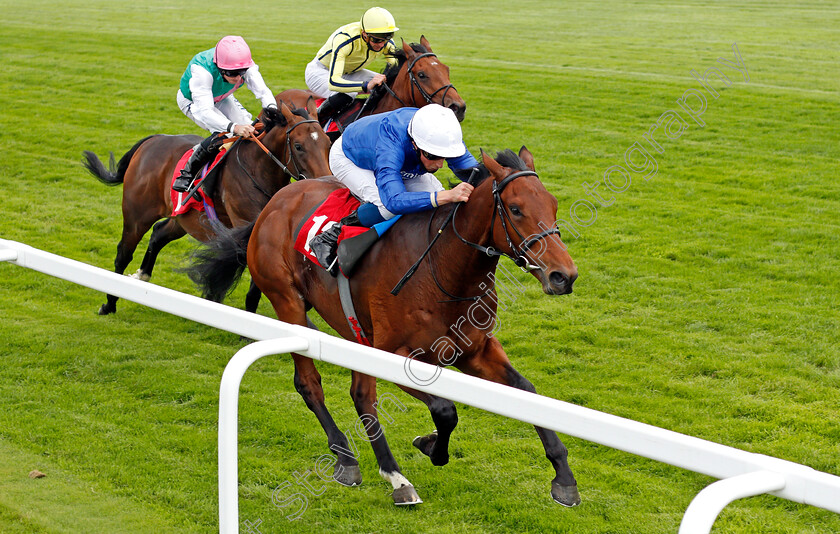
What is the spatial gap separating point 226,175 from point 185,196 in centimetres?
42

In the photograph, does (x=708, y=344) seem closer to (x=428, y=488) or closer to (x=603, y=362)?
(x=603, y=362)

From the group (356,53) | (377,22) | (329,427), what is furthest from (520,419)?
(356,53)

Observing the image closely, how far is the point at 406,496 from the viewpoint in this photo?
12.3 ft

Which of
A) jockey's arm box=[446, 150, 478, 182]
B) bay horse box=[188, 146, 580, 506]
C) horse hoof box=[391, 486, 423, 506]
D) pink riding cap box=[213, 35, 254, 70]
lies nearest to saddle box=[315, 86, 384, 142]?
pink riding cap box=[213, 35, 254, 70]

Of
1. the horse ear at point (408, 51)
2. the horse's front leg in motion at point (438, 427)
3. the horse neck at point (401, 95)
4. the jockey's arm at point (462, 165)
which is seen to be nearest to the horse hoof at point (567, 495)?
the horse's front leg in motion at point (438, 427)

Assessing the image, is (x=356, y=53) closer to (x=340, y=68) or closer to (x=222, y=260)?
(x=340, y=68)

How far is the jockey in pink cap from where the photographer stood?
5816 millimetres

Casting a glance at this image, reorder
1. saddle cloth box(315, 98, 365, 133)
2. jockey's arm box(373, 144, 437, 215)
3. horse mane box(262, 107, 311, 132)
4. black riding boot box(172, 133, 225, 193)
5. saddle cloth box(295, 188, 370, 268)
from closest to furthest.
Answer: jockey's arm box(373, 144, 437, 215)
saddle cloth box(295, 188, 370, 268)
horse mane box(262, 107, 311, 132)
black riding boot box(172, 133, 225, 193)
saddle cloth box(315, 98, 365, 133)

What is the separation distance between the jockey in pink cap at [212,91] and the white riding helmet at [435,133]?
2.36 metres

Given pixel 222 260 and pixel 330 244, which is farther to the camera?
pixel 222 260

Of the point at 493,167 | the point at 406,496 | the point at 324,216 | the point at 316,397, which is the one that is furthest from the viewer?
the point at 316,397

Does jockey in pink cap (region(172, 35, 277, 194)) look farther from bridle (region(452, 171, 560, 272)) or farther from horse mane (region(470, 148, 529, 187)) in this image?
bridle (region(452, 171, 560, 272))

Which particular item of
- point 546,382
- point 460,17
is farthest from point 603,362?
point 460,17

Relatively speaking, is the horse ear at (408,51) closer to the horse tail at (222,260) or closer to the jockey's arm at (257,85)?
the jockey's arm at (257,85)
